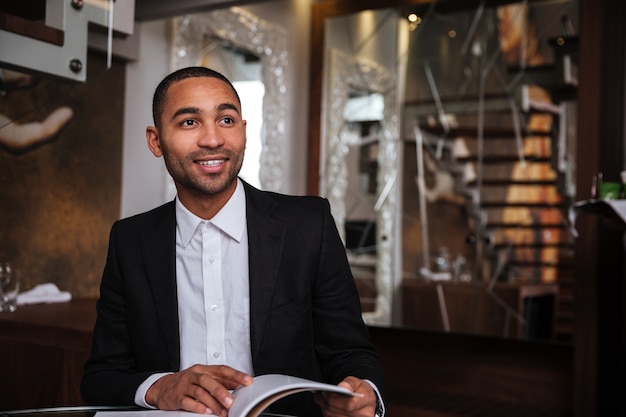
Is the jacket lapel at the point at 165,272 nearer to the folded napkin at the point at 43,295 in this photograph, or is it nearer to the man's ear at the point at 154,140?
the man's ear at the point at 154,140

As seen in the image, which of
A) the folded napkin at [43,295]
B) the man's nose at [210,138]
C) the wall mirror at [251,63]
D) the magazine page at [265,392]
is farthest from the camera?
the wall mirror at [251,63]

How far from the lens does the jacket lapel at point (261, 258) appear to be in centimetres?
151

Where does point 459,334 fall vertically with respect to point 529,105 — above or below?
below

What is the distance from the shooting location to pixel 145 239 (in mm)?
1591

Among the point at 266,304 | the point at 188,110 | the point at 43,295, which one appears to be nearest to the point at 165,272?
the point at 266,304

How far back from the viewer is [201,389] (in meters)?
1.20

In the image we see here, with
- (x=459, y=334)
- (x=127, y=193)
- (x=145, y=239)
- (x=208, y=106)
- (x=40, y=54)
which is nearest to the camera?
(x=208, y=106)

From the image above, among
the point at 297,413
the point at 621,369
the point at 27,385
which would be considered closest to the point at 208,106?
the point at 297,413

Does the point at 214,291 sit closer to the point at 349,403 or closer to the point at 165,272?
the point at 165,272

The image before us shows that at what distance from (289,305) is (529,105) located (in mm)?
3661

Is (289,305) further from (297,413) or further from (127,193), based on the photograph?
(127,193)

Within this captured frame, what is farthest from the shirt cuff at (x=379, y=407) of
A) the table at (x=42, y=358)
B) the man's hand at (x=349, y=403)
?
the table at (x=42, y=358)

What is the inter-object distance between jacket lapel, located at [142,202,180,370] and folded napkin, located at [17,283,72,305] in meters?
2.18

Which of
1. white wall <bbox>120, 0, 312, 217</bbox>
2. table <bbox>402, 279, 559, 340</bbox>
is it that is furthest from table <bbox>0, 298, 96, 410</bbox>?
table <bbox>402, 279, 559, 340</bbox>
